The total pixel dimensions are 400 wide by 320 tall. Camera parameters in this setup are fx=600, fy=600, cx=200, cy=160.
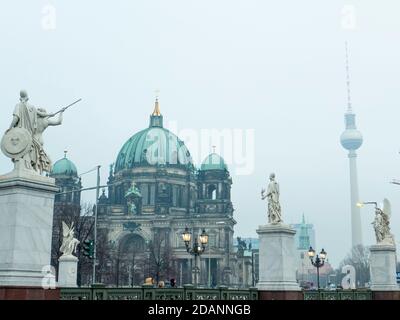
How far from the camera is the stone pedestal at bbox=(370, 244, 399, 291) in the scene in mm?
33906

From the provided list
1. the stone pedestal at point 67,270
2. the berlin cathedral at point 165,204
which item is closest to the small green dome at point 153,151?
the berlin cathedral at point 165,204

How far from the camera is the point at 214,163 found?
467 feet

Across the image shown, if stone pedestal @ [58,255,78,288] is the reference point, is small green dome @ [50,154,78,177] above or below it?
above

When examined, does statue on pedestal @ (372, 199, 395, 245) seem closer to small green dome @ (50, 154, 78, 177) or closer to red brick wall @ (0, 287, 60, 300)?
red brick wall @ (0, 287, 60, 300)

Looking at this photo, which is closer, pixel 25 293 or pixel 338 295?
pixel 25 293

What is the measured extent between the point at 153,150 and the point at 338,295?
115m

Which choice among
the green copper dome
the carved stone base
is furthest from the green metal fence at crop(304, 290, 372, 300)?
the green copper dome

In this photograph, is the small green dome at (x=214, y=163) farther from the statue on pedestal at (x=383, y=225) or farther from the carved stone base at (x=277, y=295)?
the carved stone base at (x=277, y=295)

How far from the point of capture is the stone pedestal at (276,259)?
83.2ft

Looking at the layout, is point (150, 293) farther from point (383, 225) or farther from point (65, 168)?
point (65, 168)

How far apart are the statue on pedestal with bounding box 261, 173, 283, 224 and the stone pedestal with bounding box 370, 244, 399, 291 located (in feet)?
34.5

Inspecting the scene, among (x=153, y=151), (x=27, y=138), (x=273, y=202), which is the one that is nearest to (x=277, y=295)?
(x=273, y=202)

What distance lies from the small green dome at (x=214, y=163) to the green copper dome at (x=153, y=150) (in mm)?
3997
